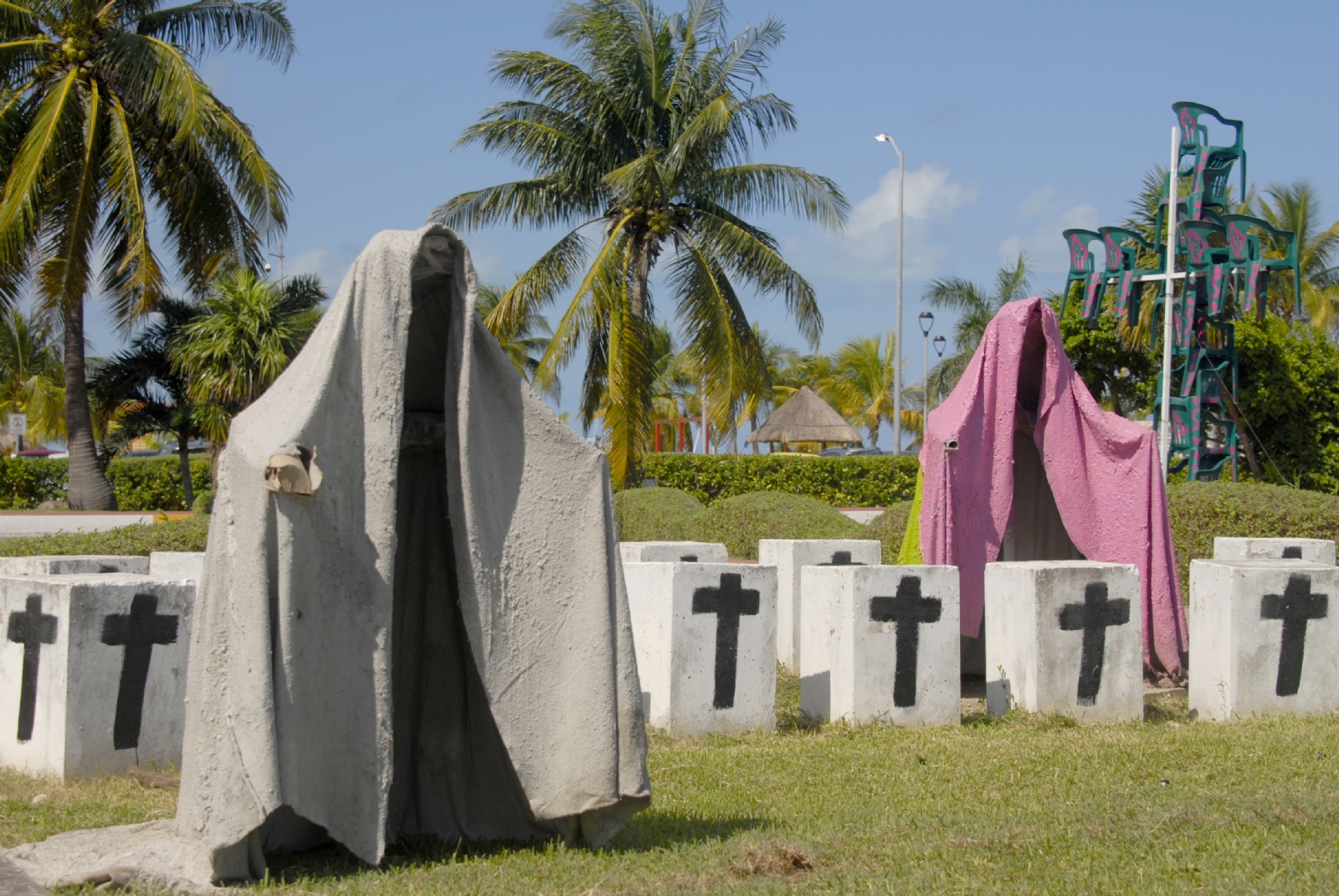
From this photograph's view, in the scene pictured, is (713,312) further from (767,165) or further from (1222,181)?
(1222,181)

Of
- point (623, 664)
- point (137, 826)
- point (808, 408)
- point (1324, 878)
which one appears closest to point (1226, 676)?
point (1324, 878)

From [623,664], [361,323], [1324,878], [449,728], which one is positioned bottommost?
[1324,878]

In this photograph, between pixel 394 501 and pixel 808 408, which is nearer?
pixel 394 501

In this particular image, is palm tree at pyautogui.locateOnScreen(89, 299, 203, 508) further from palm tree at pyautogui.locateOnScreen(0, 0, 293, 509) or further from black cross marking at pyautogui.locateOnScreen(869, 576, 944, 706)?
black cross marking at pyautogui.locateOnScreen(869, 576, 944, 706)

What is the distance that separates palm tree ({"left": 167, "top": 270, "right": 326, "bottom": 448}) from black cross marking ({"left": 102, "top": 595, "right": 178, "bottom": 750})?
16.8 meters

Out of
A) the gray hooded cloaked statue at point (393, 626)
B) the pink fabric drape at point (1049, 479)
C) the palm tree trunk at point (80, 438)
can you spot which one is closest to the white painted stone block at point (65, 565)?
the gray hooded cloaked statue at point (393, 626)

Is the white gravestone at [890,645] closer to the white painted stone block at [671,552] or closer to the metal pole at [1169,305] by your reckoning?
the white painted stone block at [671,552]

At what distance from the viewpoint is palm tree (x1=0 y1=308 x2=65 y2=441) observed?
40156mm

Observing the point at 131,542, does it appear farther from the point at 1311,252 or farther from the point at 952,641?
the point at 1311,252

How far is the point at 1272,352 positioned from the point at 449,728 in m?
19.7

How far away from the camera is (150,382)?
1078 inches

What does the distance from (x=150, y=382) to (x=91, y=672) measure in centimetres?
2288

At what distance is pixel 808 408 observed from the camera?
41156mm

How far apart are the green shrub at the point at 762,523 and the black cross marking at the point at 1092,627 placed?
634 centimetres
